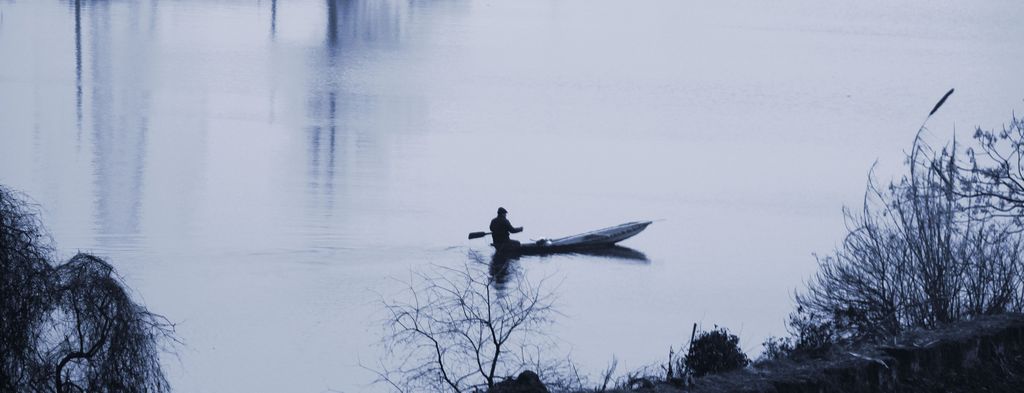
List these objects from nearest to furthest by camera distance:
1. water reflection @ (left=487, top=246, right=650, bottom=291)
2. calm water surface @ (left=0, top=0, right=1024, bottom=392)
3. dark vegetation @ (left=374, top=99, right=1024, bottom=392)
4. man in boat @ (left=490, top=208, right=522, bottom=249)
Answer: dark vegetation @ (left=374, top=99, right=1024, bottom=392) → calm water surface @ (left=0, top=0, right=1024, bottom=392) → water reflection @ (left=487, top=246, right=650, bottom=291) → man in boat @ (left=490, top=208, right=522, bottom=249)

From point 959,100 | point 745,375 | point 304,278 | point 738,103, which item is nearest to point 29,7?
point 738,103

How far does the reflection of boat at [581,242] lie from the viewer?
3200cm

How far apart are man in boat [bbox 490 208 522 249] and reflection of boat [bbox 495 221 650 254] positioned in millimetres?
74

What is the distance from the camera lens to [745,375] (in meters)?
6.23

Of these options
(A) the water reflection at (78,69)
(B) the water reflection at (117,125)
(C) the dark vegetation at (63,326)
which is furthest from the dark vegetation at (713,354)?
(A) the water reflection at (78,69)

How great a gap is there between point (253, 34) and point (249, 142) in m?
38.0

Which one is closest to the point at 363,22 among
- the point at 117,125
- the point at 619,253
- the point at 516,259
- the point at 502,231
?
the point at 117,125

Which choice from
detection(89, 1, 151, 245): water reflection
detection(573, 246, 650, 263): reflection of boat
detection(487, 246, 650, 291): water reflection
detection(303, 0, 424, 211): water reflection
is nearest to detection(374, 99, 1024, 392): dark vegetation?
detection(487, 246, 650, 291): water reflection

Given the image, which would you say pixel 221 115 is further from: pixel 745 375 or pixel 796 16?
pixel 796 16

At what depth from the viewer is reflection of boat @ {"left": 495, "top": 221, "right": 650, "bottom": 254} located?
105 ft

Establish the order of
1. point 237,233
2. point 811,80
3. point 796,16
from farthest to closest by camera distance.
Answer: point 796,16
point 811,80
point 237,233

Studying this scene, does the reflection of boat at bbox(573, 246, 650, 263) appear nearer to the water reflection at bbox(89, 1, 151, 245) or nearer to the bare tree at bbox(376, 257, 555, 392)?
the bare tree at bbox(376, 257, 555, 392)

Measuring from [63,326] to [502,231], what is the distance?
1786cm

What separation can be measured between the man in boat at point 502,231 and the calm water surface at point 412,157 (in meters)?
0.67
